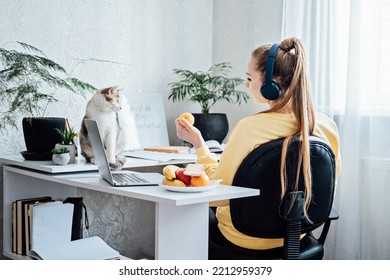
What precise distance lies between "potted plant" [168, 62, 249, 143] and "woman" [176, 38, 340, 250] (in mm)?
906

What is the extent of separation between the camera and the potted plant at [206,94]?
2680 mm

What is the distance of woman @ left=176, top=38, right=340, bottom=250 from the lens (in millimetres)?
1586

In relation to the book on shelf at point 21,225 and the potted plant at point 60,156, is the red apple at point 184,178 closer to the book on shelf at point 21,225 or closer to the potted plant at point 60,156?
the potted plant at point 60,156

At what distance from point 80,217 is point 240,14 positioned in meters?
1.40

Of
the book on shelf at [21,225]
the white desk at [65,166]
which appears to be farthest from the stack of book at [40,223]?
the white desk at [65,166]

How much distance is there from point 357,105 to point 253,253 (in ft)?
3.40

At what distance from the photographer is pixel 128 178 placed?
175 centimetres

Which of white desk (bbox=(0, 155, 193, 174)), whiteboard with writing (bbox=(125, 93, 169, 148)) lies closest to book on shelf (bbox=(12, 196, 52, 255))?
white desk (bbox=(0, 155, 193, 174))

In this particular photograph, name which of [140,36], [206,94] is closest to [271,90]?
[206,94]

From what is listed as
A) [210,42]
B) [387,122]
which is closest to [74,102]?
[210,42]
